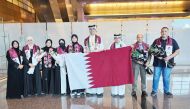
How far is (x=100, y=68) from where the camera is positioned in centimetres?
601

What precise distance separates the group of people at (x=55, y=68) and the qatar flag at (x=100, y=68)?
0.14m

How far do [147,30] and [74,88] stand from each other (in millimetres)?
5139

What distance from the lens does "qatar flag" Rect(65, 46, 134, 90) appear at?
19.5 ft

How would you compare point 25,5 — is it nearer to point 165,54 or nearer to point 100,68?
point 100,68

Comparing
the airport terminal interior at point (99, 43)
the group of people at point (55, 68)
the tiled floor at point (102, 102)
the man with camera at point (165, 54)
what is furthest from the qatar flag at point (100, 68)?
the man with camera at point (165, 54)

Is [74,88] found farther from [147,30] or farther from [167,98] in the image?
[147,30]

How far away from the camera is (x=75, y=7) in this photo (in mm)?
13805

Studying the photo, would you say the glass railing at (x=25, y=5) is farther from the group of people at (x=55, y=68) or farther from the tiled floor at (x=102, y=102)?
the tiled floor at (x=102, y=102)

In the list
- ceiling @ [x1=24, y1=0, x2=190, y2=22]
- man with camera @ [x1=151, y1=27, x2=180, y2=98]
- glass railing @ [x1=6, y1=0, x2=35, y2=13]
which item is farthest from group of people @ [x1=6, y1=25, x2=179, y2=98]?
glass railing @ [x1=6, y1=0, x2=35, y2=13]

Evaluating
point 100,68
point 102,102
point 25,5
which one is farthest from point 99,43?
point 25,5

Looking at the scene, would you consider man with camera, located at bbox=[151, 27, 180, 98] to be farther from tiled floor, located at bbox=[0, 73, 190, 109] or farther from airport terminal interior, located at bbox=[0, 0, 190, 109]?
tiled floor, located at bbox=[0, 73, 190, 109]

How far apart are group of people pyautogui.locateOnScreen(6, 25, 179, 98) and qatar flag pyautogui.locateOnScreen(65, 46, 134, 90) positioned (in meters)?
0.14

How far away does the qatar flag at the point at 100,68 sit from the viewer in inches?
234

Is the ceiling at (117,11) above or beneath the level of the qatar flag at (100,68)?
above
